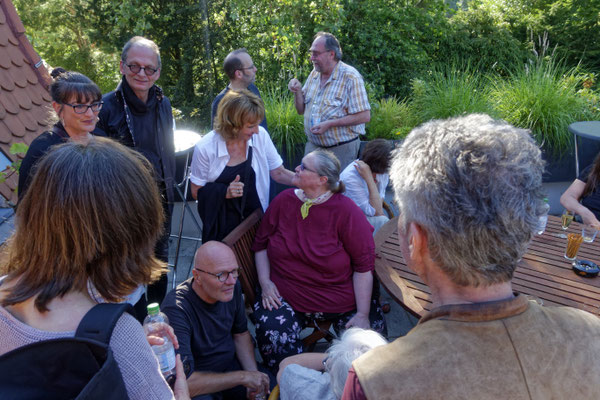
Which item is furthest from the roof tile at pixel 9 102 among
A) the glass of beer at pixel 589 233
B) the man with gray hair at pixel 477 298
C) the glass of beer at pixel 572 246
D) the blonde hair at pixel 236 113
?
the glass of beer at pixel 589 233

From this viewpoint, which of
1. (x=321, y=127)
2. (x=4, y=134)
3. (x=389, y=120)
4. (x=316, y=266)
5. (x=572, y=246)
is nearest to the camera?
(x=572, y=246)

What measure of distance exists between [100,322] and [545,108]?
17.9ft

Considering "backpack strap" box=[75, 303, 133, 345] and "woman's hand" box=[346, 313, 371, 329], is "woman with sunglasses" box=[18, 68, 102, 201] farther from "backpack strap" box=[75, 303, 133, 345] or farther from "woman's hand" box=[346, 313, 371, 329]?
"woman's hand" box=[346, 313, 371, 329]

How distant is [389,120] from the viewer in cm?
537

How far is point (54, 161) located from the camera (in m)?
1.01

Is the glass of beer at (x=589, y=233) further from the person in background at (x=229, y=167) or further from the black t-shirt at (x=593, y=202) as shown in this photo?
the person in background at (x=229, y=167)

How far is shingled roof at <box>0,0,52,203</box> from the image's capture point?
125 inches

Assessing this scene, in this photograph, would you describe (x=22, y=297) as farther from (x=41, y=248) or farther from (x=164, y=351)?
(x=164, y=351)

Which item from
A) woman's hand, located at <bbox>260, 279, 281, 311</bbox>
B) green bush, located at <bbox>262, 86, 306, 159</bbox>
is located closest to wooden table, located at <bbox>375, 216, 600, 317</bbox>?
woman's hand, located at <bbox>260, 279, 281, 311</bbox>

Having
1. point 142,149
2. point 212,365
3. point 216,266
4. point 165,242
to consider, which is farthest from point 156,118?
point 212,365

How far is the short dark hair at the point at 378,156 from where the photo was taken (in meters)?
3.31

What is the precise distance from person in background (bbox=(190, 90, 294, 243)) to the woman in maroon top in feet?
1.01

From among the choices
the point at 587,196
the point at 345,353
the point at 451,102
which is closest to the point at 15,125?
the point at 345,353

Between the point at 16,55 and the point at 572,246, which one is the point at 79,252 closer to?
the point at 572,246
